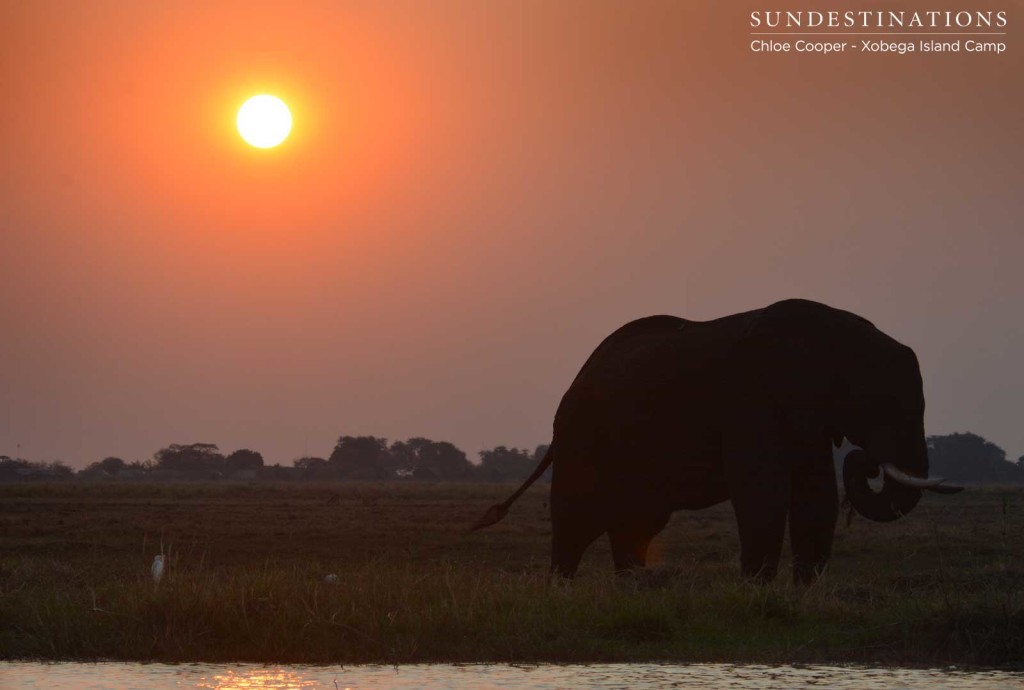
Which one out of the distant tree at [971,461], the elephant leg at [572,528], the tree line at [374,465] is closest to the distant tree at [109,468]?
the tree line at [374,465]

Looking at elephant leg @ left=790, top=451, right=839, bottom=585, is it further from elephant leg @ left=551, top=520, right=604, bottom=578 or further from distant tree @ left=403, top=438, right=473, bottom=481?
distant tree @ left=403, top=438, right=473, bottom=481

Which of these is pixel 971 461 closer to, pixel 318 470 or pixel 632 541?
pixel 318 470

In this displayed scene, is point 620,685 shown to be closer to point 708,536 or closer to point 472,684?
point 472,684

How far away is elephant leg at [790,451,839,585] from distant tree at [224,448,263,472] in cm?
15470

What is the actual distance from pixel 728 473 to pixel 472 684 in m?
5.32

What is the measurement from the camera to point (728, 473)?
14023 millimetres

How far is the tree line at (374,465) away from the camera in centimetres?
14688

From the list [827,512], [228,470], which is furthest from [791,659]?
[228,470]

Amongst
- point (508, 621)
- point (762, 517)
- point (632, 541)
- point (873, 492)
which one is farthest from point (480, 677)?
point (632, 541)

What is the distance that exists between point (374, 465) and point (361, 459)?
159 centimetres

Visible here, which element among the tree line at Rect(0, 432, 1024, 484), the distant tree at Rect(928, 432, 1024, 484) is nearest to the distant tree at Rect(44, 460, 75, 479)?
the tree line at Rect(0, 432, 1024, 484)

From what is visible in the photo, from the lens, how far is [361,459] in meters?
163

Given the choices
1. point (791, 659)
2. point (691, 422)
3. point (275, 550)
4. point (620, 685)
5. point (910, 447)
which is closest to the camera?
point (620, 685)

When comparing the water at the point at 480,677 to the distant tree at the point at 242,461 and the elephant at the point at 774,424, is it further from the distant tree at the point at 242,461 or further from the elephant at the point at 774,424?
the distant tree at the point at 242,461
